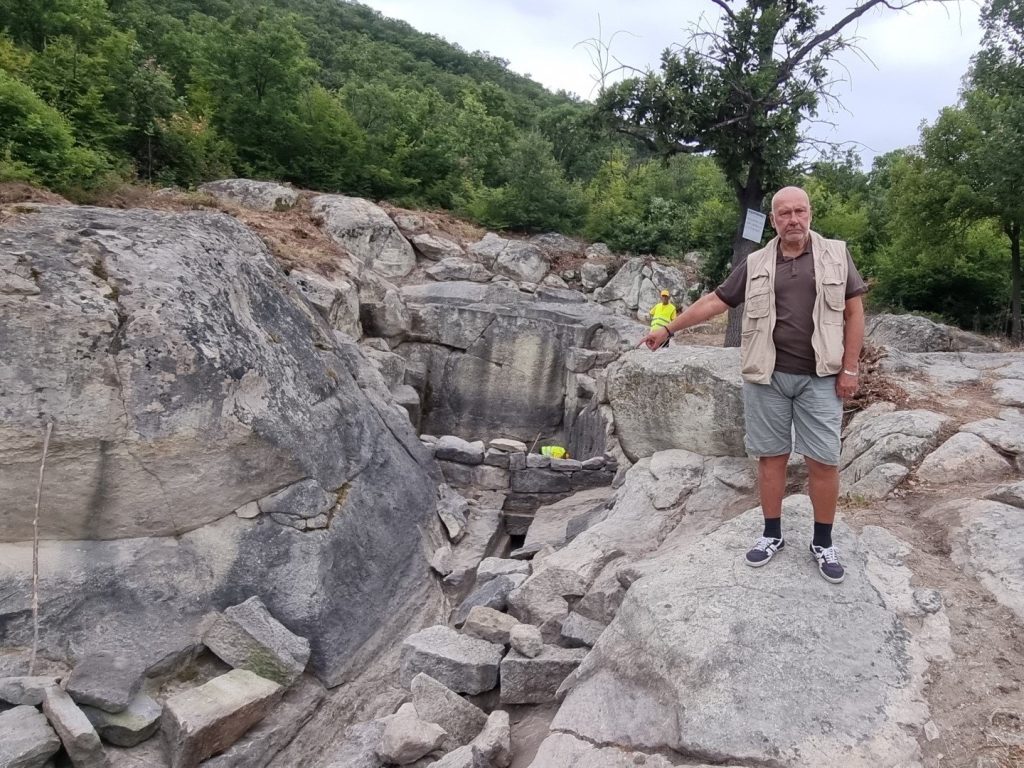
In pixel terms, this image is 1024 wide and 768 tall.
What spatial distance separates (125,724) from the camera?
3.98 metres

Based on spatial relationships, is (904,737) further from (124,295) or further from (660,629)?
(124,295)

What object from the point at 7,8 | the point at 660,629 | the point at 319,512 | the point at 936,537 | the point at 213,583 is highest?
the point at 7,8

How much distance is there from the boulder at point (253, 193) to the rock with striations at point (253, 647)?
1267cm

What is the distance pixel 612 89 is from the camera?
32.9 feet

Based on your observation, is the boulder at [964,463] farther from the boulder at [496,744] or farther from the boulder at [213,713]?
the boulder at [213,713]

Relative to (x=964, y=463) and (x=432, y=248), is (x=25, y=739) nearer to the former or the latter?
(x=964, y=463)

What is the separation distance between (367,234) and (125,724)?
44.1ft

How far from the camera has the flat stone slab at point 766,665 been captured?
259 cm

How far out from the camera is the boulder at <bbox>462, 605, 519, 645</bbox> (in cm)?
458

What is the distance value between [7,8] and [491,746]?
17802mm

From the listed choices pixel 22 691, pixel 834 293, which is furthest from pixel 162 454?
pixel 834 293

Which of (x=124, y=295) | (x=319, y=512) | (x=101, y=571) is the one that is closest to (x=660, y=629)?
(x=319, y=512)

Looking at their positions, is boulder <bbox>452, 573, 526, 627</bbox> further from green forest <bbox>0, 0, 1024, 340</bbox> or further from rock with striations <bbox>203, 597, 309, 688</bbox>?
green forest <bbox>0, 0, 1024, 340</bbox>

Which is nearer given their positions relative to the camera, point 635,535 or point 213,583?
point 213,583
